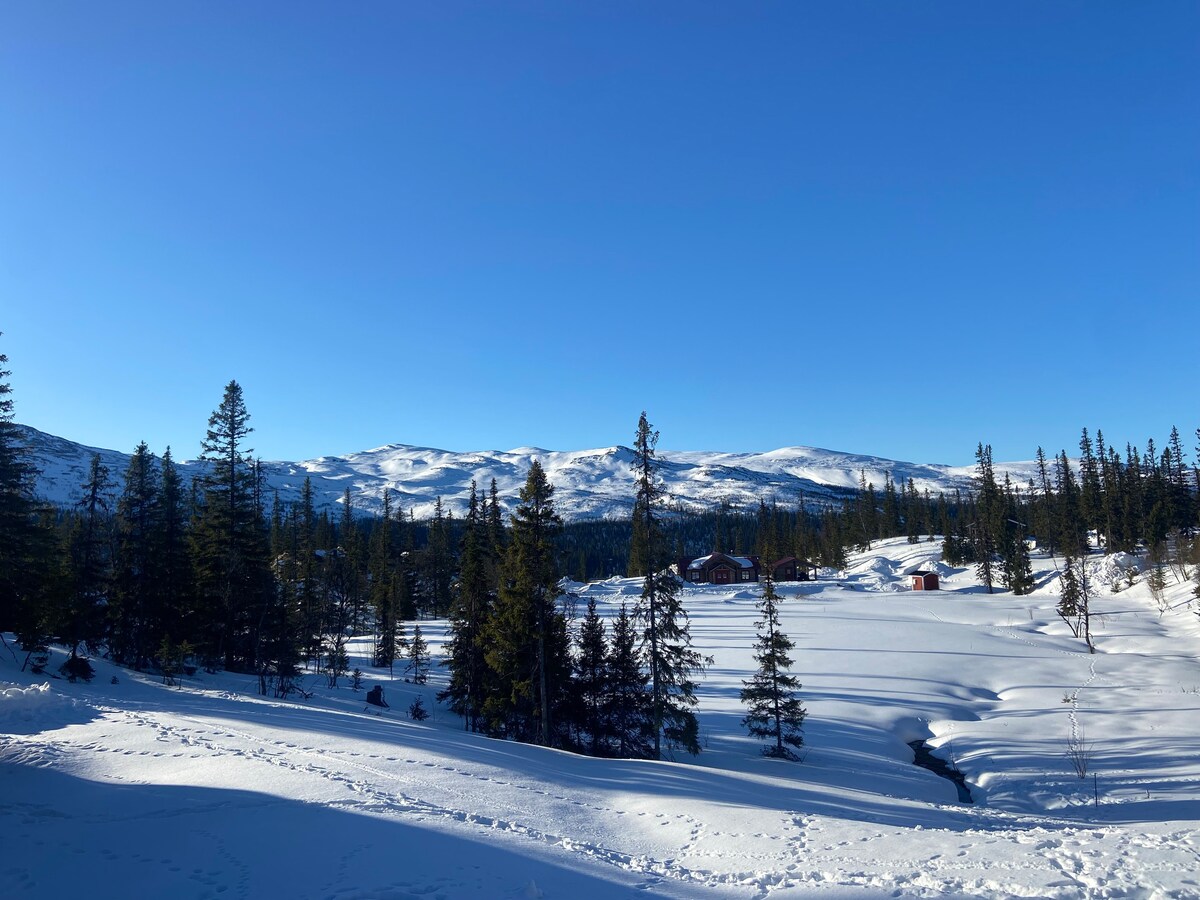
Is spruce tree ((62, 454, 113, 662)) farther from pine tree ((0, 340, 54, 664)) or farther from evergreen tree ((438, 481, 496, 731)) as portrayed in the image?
evergreen tree ((438, 481, 496, 731))

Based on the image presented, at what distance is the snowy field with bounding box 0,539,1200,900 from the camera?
29.1 feet

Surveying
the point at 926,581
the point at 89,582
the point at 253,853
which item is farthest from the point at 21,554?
the point at 926,581

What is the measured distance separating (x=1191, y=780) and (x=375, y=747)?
25.3 metres

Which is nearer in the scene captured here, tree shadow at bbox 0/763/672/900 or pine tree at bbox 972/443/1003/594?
tree shadow at bbox 0/763/672/900

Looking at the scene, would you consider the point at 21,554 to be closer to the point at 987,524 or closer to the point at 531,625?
the point at 531,625

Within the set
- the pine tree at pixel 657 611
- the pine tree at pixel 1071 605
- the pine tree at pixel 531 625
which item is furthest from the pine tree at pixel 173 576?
the pine tree at pixel 1071 605

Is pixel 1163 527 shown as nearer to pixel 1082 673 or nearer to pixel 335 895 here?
pixel 1082 673

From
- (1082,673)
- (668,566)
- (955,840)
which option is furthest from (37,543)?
(1082,673)

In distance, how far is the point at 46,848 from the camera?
9.31m

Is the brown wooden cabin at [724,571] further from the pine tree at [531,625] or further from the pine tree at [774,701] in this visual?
the pine tree at [531,625]

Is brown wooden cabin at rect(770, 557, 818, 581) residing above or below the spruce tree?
below

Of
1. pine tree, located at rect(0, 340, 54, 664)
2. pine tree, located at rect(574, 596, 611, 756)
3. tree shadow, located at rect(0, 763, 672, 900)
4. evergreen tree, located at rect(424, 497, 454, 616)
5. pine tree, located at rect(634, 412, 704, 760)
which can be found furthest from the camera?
evergreen tree, located at rect(424, 497, 454, 616)

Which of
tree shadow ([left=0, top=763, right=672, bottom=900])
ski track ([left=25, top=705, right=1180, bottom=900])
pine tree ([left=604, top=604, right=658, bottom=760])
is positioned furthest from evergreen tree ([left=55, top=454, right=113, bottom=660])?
pine tree ([left=604, top=604, right=658, bottom=760])

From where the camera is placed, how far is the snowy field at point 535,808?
29.1 ft
